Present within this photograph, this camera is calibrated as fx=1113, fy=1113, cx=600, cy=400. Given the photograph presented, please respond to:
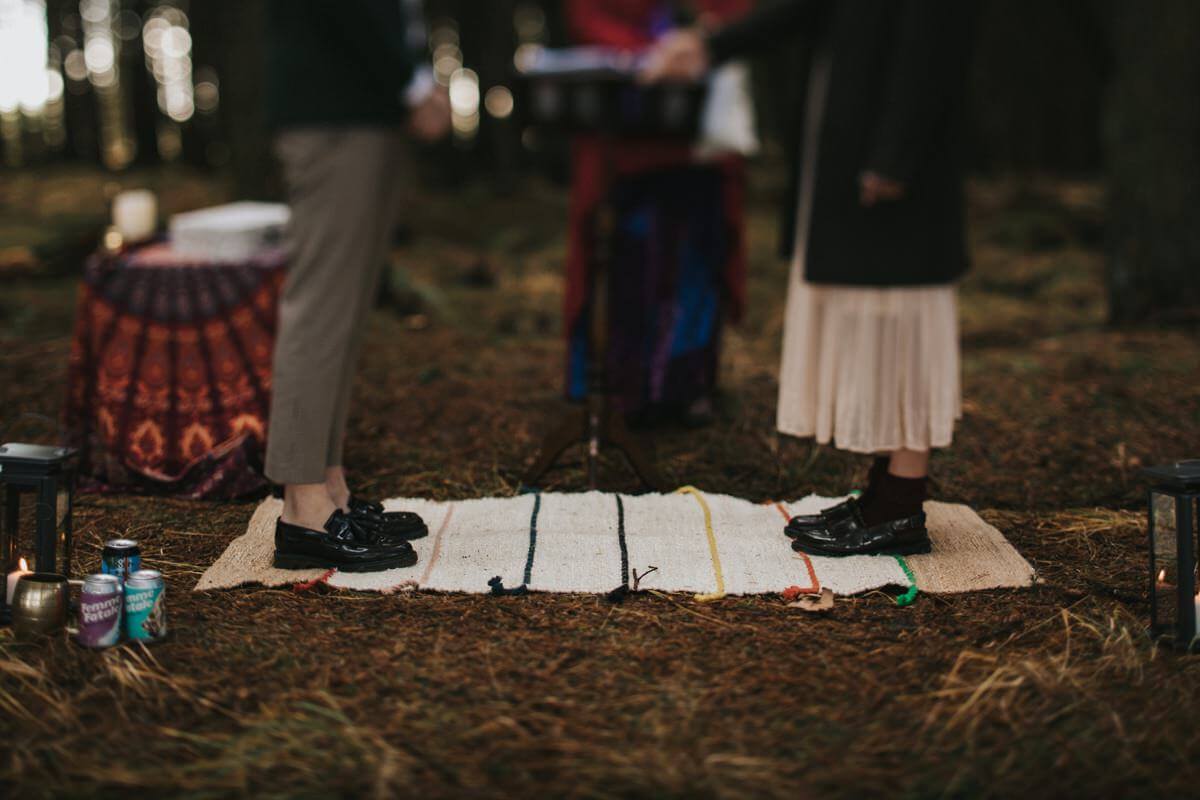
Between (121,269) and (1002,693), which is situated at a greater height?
(121,269)

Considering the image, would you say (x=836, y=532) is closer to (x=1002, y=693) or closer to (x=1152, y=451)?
(x=1002, y=693)

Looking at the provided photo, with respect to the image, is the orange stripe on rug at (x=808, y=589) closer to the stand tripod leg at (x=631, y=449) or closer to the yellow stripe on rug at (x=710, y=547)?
the yellow stripe on rug at (x=710, y=547)

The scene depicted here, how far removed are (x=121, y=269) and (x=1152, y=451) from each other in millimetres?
3643

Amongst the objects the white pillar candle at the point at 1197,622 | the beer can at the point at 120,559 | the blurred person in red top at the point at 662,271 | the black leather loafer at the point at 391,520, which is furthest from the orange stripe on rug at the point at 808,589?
the beer can at the point at 120,559

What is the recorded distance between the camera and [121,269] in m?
3.80

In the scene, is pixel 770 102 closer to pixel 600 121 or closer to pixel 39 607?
pixel 600 121

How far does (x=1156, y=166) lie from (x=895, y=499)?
10.8ft

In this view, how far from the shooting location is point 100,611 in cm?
237

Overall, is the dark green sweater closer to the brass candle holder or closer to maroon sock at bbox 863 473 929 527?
the brass candle holder

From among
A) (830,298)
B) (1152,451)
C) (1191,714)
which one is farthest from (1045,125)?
(1191,714)

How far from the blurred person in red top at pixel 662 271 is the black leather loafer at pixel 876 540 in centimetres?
125

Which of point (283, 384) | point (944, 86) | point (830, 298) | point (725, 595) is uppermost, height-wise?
point (944, 86)

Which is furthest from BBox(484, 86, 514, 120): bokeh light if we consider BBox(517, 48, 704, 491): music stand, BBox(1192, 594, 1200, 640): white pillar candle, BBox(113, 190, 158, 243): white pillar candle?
BBox(1192, 594, 1200, 640): white pillar candle

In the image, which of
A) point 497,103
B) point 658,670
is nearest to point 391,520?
point 658,670
